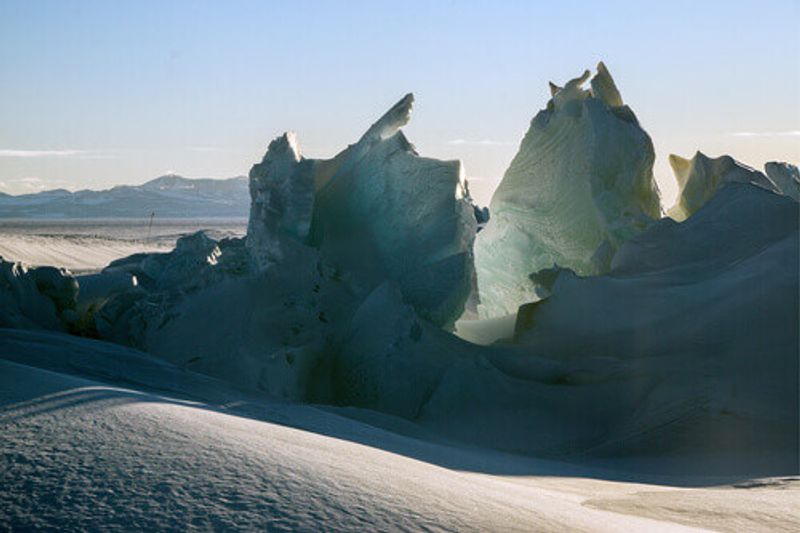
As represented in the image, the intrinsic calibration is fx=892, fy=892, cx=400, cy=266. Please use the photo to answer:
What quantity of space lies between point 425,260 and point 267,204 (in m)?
1.13

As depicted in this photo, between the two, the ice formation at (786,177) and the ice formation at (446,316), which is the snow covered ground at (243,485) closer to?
the ice formation at (446,316)

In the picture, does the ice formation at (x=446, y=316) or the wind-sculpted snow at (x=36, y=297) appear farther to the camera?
the wind-sculpted snow at (x=36, y=297)

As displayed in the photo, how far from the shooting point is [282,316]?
5.52 m

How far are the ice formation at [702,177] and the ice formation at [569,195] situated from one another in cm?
39

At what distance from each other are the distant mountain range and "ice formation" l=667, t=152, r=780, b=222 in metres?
65.1

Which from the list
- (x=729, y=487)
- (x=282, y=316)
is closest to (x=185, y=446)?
(x=729, y=487)

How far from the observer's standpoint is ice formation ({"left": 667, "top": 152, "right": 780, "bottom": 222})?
734 cm

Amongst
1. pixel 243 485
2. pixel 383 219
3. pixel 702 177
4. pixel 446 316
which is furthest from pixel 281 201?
pixel 243 485

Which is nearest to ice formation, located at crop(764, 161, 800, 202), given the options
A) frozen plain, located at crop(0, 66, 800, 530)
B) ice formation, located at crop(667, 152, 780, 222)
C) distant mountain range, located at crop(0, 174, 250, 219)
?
ice formation, located at crop(667, 152, 780, 222)

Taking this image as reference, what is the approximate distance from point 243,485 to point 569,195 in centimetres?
607

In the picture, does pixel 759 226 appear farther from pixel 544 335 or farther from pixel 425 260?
pixel 425 260

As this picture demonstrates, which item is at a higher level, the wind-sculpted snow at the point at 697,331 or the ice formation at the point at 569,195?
the ice formation at the point at 569,195

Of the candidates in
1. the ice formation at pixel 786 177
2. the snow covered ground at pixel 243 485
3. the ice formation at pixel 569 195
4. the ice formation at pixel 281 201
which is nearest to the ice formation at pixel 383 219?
the ice formation at pixel 281 201

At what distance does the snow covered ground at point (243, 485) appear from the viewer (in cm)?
172
